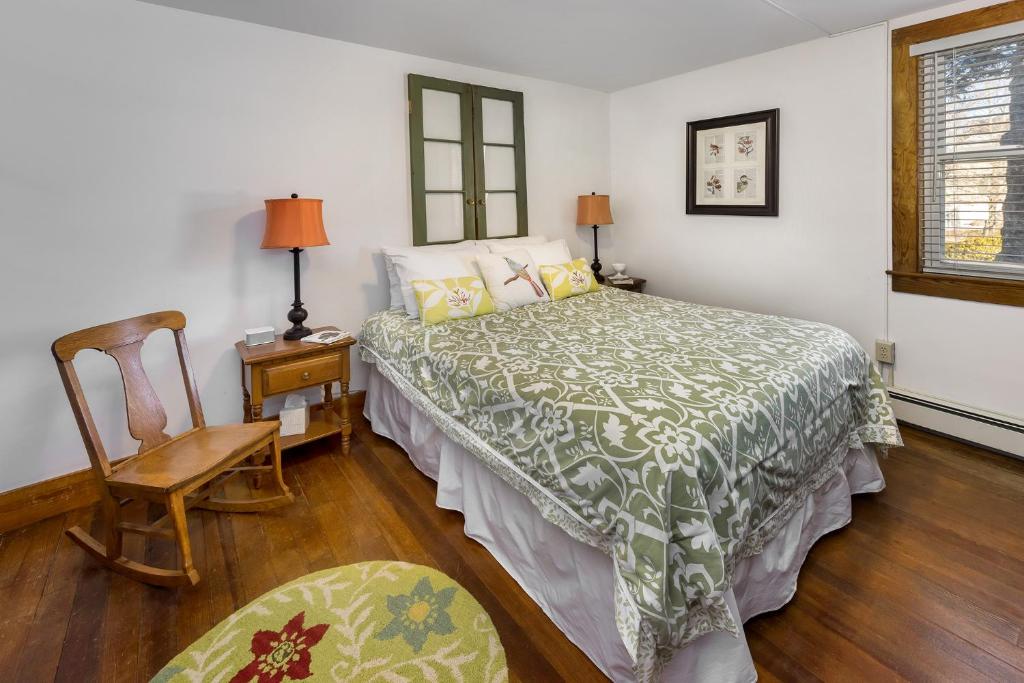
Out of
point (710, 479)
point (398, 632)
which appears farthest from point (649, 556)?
point (398, 632)

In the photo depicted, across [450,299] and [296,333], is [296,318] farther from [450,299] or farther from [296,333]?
[450,299]

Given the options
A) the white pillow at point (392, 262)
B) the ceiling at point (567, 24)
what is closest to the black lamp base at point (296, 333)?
the white pillow at point (392, 262)

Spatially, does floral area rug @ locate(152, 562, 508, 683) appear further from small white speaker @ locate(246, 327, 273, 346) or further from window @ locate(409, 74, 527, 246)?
window @ locate(409, 74, 527, 246)

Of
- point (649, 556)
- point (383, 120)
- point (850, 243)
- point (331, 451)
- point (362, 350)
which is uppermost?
point (383, 120)

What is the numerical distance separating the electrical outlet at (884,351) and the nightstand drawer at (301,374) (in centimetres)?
306

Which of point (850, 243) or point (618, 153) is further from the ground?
point (618, 153)

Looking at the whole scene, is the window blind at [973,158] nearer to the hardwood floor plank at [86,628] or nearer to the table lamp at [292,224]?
the table lamp at [292,224]

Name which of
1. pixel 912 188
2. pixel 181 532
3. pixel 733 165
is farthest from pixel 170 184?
pixel 912 188

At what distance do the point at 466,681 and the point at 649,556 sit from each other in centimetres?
67

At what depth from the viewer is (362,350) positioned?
300 cm

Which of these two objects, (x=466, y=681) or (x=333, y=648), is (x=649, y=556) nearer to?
(x=466, y=681)

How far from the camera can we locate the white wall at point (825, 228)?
266cm

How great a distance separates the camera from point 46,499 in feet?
7.38

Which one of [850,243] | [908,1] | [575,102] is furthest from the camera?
[575,102]
